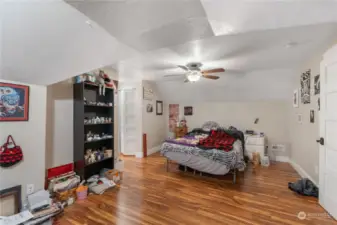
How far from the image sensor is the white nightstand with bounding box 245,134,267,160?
14.6ft

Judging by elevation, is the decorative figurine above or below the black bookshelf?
below

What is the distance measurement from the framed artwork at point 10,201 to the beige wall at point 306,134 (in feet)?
14.1

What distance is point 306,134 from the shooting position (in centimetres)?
330

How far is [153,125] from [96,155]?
8.63 feet

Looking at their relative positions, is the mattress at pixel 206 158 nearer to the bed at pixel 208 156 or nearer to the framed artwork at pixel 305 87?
the bed at pixel 208 156

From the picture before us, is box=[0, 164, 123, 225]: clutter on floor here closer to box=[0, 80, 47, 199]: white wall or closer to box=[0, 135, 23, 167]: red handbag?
box=[0, 80, 47, 199]: white wall

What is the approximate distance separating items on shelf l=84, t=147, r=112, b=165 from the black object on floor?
329 centimetres

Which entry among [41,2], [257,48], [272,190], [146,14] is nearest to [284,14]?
[146,14]

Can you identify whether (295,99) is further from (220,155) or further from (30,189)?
(30,189)

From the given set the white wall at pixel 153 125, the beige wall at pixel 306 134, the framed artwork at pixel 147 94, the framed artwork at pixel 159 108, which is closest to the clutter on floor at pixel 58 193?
the white wall at pixel 153 125

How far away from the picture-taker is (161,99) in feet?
20.1

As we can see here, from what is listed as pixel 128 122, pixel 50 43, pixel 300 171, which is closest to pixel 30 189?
pixel 50 43

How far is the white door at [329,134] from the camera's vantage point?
2070 mm

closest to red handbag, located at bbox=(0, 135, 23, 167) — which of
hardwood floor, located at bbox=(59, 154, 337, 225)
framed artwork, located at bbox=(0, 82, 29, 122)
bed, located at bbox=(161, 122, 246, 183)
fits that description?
framed artwork, located at bbox=(0, 82, 29, 122)
